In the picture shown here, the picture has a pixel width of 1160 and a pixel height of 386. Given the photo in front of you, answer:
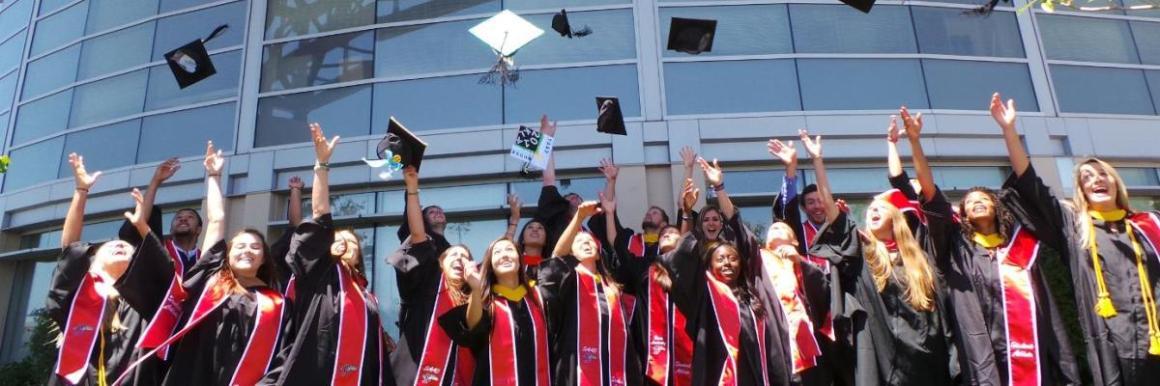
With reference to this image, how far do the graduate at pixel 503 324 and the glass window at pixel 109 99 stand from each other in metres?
7.33

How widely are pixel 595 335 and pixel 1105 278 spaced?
6.96 ft

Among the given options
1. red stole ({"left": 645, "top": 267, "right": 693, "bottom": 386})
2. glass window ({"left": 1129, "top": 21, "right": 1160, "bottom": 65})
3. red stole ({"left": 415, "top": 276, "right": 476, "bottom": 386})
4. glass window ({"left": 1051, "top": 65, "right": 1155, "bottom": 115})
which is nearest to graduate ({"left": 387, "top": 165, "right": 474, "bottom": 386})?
red stole ({"left": 415, "top": 276, "right": 476, "bottom": 386})

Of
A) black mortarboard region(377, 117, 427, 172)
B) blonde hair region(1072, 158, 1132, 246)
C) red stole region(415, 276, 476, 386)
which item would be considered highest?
black mortarboard region(377, 117, 427, 172)

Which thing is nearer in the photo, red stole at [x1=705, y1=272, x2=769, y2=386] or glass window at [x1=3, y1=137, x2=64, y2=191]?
red stole at [x1=705, y1=272, x2=769, y2=386]

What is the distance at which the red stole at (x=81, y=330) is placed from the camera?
2.97 meters

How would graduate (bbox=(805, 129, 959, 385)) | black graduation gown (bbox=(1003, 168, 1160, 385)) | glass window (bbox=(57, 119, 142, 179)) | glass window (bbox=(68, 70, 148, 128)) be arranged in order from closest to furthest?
1. black graduation gown (bbox=(1003, 168, 1160, 385))
2. graduate (bbox=(805, 129, 959, 385))
3. glass window (bbox=(57, 119, 142, 179))
4. glass window (bbox=(68, 70, 148, 128))

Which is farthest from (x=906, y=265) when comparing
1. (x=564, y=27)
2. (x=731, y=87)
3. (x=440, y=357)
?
(x=564, y=27)

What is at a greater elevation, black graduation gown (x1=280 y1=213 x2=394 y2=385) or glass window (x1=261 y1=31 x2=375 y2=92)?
glass window (x1=261 y1=31 x2=375 y2=92)

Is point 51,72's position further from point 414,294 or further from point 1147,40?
point 1147,40

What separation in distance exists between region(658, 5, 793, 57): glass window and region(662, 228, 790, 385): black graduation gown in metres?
4.57

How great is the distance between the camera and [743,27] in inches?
295

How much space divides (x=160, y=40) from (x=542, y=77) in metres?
5.31

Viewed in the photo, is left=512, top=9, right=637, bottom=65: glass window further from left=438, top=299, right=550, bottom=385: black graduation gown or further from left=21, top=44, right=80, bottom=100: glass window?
left=21, top=44, right=80, bottom=100: glass window

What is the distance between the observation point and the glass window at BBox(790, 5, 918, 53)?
751cm
